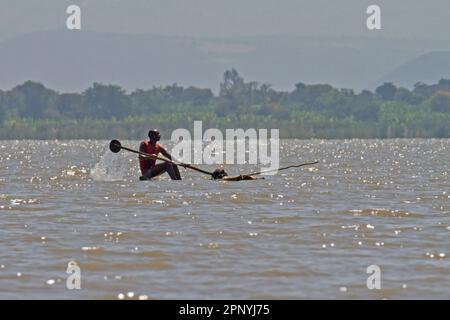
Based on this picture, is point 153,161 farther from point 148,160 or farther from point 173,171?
point 173,171

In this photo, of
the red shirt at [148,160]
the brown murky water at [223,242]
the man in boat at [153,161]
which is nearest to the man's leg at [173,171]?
the man in boat at [153,161]

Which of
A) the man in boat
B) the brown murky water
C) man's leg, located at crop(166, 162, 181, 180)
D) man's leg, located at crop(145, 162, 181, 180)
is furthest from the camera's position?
man's leg, located at crop(166, 162, 181, 180)

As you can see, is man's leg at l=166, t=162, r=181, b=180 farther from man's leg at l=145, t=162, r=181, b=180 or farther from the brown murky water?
the brown murky water

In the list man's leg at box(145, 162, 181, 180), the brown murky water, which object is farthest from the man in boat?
the brown murky water

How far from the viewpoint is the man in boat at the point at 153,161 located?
33.8 metres

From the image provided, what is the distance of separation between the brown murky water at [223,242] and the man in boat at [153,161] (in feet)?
4.16

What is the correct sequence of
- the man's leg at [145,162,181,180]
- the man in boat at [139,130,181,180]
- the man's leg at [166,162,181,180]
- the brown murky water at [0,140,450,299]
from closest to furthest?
the brown murky water at [0,140,450,299], the man in boat at [139,130,181,180], the man's leg at [145,162,181,180], the man's leg at [166,162,181,180]

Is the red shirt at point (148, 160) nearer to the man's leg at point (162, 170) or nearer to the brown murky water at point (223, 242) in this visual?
the man's leg at point (162, 170)

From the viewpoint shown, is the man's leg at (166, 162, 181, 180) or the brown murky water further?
the man's leg at (166, 162, 181, 180)

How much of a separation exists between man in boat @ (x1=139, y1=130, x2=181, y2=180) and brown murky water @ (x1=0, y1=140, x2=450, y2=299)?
1267 millimetres

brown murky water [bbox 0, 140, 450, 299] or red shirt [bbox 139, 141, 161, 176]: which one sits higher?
red shirt [bbox 139, 141, 161, 176]

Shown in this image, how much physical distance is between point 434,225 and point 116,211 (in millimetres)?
7211

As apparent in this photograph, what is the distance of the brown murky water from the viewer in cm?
1681
